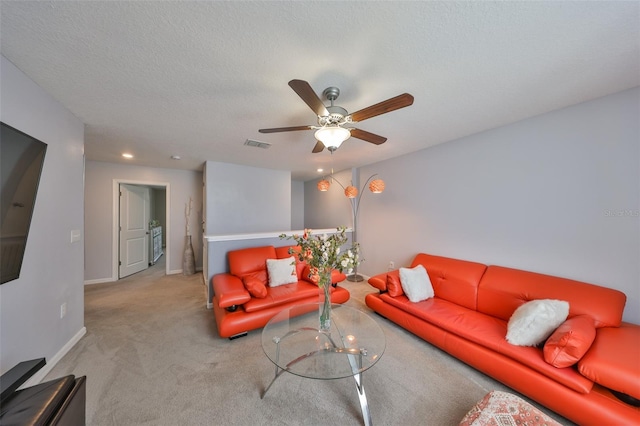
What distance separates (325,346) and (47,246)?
2571 mm

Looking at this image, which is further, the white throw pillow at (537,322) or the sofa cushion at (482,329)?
the white throw pillow at (537,322)

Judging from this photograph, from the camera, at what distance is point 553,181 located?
212 cm

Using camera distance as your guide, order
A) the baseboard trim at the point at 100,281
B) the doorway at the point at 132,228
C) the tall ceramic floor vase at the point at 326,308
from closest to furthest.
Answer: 1. the tall ceramic floor vase at the point at 326,308
2. the baseboard trim at the point at 100,281
3. the doorway at the point at 132,228

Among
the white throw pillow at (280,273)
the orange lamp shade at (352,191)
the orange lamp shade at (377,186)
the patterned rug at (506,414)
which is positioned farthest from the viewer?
the orange lamp shade at (352,191)

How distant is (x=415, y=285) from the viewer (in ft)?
8.25

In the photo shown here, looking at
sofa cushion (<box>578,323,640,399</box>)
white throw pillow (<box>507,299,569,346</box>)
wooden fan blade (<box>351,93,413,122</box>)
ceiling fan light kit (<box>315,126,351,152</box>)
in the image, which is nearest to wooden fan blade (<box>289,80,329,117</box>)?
ceiling fan light kit (<box>315,126,351,152</box>)

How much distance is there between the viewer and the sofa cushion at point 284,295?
92.4 inches

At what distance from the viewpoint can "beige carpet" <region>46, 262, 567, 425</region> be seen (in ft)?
4.76

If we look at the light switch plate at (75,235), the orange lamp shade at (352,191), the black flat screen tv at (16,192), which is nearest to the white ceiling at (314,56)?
the black flat screen tv at (16,192)

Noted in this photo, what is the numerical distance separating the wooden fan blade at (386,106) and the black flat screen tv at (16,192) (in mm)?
2226

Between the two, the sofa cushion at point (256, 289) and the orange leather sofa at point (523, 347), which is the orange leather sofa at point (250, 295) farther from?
the orange leather sofa at point (523, 347)

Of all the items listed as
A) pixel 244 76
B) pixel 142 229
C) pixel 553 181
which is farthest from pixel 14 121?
pixel 553 181

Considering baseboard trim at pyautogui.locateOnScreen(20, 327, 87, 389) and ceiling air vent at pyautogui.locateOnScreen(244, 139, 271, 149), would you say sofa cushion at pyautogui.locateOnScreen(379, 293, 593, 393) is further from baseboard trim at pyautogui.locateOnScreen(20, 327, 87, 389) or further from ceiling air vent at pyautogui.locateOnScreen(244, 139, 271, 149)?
baseboard trim at pyautogui.locateOnScreen(20, 327, 87, 389)

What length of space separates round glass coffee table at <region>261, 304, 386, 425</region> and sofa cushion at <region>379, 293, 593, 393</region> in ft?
2.24
